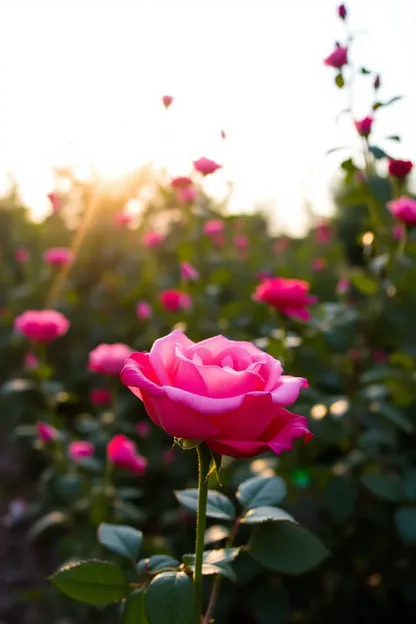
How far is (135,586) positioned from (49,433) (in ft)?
3.65

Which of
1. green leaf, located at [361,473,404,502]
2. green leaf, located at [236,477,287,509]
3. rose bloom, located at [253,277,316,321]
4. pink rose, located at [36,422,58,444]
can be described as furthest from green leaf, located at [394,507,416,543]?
pink rose, located at [36,422,58,444]

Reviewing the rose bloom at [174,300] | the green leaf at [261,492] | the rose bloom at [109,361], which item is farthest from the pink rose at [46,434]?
the green leaf at [261,492]

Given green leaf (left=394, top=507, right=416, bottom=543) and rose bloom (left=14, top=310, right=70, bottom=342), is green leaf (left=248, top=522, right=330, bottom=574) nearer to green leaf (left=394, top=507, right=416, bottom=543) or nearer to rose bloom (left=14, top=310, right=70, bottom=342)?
green leaf (left=394, top=507, right=416, bottom=543)

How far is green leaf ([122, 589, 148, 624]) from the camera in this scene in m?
0.69

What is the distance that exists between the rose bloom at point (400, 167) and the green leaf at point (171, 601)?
1152 millimetres

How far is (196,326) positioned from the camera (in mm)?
2088

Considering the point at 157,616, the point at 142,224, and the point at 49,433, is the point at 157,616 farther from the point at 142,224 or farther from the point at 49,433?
the point at 142,224

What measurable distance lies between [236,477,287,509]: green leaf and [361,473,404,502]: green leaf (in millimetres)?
618

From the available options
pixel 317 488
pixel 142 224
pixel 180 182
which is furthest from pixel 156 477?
pixel 142 224

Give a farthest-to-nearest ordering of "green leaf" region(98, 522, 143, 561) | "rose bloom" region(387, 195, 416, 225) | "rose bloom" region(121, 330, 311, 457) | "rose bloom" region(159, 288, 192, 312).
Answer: "rose bloom" region(159, 288, 192, 312) < "rose bloom" region(387, 195, 416, 225) < "green leaf" region(98, 522, 143, 561) < "rose bloom" region(121, 330, 311, 457)

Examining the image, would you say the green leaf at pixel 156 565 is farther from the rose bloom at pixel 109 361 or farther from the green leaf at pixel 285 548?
the rose bloom at pixel 109 361

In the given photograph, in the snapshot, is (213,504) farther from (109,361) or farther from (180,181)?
(180,181)

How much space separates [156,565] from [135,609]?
64 mm

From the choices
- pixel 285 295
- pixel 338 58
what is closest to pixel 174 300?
pixel 285 295
